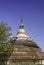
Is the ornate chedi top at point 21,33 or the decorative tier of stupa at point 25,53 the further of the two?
the ornate chedi top at point 21,33

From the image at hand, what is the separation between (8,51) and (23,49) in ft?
10.2

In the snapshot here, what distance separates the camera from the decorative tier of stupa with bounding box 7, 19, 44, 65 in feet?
142

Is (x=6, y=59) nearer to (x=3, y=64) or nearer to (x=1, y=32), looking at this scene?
(x=3, y=64)

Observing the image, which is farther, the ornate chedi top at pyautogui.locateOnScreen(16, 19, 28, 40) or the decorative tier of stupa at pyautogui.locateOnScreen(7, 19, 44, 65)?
the ornate chedi top at pyautogui.locateOnScreen(16, 19, 28, 40)

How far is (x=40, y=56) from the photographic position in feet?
145

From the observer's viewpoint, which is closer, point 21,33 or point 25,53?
point 25,53

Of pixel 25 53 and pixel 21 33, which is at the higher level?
pixel 21 33

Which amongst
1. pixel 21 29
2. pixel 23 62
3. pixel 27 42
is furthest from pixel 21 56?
pixel 21 29

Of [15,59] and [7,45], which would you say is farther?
[15,59]

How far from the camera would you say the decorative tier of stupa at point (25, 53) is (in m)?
43.2

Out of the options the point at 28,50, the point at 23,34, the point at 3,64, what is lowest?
the point at 3,64

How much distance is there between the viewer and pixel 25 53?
4397cm

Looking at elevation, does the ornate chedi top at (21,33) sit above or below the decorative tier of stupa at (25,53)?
above

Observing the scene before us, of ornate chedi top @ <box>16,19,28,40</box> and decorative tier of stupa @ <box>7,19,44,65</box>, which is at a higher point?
ornate chedi top @ <box>16,19,28,40</box>
